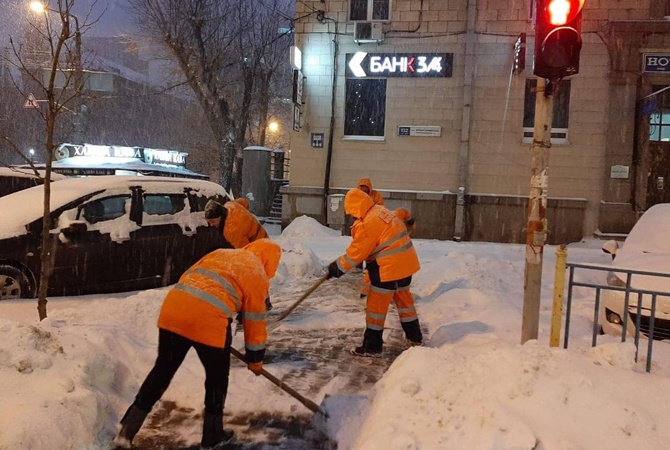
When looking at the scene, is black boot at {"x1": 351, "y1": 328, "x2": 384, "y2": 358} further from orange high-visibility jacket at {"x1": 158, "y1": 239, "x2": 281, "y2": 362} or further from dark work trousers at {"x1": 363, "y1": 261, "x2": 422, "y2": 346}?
orange high-visibility jacket at {"x1": 158, "y1": 239, "x2": 281, "y2": 362}

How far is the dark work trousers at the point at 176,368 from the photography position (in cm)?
338

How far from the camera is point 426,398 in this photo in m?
3.52

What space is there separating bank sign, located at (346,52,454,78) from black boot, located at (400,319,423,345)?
10318mm

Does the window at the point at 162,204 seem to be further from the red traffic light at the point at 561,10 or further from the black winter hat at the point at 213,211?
the red traffic light at the point at 561,10

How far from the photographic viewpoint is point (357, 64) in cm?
1488

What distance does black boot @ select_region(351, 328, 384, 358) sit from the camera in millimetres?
5407

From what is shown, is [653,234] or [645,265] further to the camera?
[653,234]

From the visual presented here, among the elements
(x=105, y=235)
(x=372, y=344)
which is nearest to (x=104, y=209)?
(x=105, y=235)

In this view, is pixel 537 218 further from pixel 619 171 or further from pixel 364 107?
pixel 364 107

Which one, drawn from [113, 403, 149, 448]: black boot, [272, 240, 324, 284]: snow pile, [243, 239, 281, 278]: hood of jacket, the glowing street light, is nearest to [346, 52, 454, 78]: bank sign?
[272, 240, 324, 284]: snow pile

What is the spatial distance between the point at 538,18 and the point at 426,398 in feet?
10.3

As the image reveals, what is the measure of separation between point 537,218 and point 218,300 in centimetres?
279

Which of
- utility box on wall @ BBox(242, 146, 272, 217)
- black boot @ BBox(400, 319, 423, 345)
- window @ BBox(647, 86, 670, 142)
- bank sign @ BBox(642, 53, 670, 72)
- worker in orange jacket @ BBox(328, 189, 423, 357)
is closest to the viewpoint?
worker in orange jacket @ BBox(328, 189, 423, 357)

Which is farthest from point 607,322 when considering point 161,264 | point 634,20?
point 634,20
